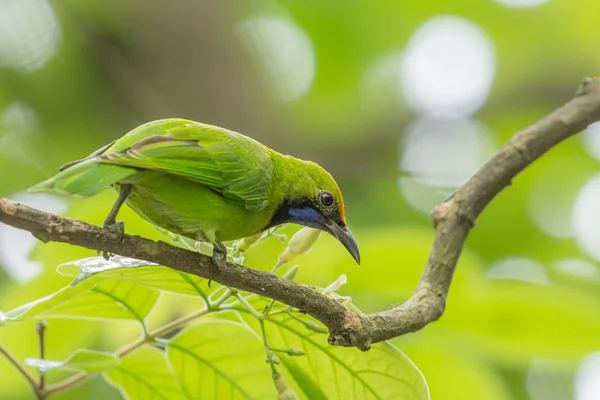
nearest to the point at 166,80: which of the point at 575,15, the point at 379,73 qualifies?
the point at 379,73

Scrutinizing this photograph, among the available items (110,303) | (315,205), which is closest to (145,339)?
(110,303)

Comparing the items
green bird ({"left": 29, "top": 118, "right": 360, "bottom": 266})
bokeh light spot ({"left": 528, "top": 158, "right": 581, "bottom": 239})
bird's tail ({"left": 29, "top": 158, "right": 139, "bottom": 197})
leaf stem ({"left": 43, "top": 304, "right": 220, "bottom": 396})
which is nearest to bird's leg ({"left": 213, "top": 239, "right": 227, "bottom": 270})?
green bird ({"left": 29, "top": 118, "right": 360, "bottom": 266})

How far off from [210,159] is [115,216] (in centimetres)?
61

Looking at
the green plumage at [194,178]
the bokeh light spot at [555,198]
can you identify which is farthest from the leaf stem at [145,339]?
the bokeh light spot at [555,198]

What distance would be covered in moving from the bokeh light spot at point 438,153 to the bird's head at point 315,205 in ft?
9.85

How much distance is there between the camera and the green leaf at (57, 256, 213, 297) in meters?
2.26

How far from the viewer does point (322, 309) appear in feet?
7.73

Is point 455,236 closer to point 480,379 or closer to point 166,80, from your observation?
point 480,379

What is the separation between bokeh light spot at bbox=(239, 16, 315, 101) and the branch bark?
4084mm

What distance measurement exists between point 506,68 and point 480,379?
4699 millimetres

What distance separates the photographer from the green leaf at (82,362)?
2.32 m

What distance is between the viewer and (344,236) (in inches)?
138

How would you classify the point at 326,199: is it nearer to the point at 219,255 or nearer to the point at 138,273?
the point at 219,255

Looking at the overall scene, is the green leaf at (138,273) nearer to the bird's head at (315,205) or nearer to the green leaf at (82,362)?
the green leaf at (82,362)
